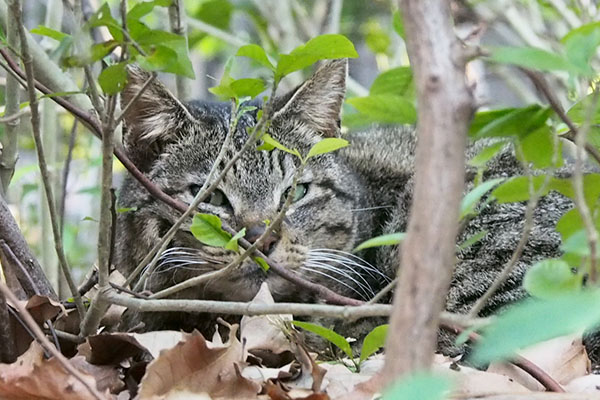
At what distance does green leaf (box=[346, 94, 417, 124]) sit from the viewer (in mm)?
1391

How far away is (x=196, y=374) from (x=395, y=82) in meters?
1.14

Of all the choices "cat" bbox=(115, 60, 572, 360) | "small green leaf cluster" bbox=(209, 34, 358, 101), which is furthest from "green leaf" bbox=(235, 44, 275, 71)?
"cat" bbox=(115, 60, 572, 360)

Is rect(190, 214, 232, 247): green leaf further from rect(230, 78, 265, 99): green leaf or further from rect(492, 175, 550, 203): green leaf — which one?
rect(492, 175, 550, 203): green leaf

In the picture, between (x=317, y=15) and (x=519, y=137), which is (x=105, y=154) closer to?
(x=519, y=137)

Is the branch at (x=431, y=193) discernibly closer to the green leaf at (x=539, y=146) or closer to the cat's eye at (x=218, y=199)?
the green leaf at (x=539, y=146)

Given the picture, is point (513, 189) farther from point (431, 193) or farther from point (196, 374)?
point (196, 374)

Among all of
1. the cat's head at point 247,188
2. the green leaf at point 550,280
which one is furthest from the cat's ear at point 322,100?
the green leaf at point 550,280

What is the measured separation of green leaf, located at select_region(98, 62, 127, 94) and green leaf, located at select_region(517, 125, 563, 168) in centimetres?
67

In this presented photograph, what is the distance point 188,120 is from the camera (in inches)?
101

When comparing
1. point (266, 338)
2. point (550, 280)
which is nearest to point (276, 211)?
point (266, 338)

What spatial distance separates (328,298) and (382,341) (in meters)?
0.14

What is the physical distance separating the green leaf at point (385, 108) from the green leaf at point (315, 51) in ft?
0.61

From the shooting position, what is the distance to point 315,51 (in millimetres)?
1544

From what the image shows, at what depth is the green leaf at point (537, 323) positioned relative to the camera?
77 centimetres
